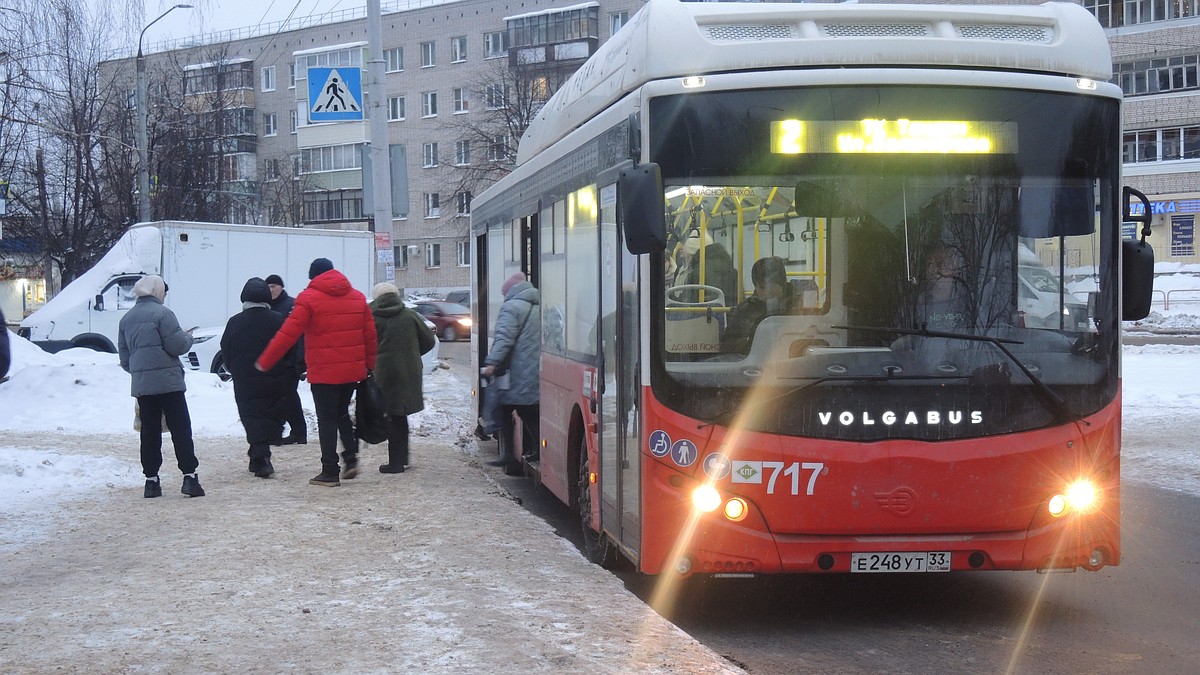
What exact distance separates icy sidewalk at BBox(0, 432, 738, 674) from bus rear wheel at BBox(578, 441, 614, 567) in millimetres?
195

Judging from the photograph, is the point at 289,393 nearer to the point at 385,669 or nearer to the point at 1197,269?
the point at 385,669

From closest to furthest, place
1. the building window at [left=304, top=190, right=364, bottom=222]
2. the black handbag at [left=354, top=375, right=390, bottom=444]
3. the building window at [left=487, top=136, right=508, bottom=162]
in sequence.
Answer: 1. the black handbag at [left=354, top=375, right=390, bottom=444]
2. the building window at [left=487, top=136, right=508, bottom=162]
3. the building window at [left=304, top=190, right=364, bottom=222]

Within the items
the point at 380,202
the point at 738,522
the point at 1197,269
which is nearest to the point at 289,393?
the point at 380,202

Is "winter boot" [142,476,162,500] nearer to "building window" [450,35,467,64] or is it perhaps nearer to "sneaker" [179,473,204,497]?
"sneaker" [179,473,204,497]

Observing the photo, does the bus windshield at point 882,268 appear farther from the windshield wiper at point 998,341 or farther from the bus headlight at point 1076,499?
the bus headlight at point 1076,499

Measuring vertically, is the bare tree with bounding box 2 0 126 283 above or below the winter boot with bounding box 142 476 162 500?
above

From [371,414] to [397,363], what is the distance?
0.50m

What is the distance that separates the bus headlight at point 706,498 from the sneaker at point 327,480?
5.27 meters

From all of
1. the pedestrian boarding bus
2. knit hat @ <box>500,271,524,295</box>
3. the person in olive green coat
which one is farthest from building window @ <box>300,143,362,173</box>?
the pedestrian boarding bus

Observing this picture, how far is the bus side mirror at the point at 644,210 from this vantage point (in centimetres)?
635

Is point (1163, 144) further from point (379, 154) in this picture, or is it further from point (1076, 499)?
point (1076, 499)

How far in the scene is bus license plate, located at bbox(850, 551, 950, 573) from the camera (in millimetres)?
6730

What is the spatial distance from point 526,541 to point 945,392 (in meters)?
3.04

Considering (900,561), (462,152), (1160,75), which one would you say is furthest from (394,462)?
(462,152)
